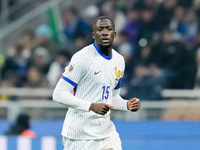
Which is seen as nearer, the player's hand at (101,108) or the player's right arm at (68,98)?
the player's hand at (101,108)

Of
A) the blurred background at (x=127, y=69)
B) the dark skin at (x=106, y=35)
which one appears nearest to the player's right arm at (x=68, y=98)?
the dark skin at (x=106, y=35)

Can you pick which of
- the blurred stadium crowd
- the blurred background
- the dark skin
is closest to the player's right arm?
the dark skin

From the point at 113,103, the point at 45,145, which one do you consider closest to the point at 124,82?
the point at 45,145

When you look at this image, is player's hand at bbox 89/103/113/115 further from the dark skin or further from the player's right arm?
the dark skin

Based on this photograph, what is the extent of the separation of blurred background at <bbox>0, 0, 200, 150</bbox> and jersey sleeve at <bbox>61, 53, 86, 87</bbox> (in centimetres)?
339

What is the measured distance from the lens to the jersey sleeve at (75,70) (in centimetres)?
536

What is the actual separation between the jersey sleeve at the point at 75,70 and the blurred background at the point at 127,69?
3.39 m

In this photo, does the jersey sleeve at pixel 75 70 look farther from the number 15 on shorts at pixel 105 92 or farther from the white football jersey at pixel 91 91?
the number 15 on shorts at pixel 105 92

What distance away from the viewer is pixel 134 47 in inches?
478

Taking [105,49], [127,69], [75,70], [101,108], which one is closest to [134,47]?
[127,69]

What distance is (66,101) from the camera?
5312 millimetres

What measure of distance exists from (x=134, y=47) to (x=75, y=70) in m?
6.86

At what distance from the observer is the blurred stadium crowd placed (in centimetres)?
1110

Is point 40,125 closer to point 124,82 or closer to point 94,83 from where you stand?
point 124,82
